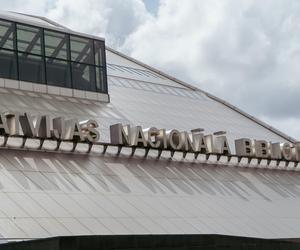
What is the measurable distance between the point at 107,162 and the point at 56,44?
10.1 metres

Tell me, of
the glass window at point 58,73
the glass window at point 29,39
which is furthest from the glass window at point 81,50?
the glass window at point 29,39

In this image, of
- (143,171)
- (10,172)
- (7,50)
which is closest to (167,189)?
(143,171)

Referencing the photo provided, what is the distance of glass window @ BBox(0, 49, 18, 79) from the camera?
41250 millimetres

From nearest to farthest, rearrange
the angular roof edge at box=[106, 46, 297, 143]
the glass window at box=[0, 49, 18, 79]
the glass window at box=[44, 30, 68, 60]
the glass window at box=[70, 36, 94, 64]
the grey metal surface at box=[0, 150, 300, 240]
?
the grey metal surface at box=[0, 150, 300, 240] < the glass window at box=[0, 49, 18, 79] < the glass window at box=[44, 30, 68, 60] < the glass window at box=[70, 36, 94, 64] < the angular roof edge at box=[106, 46, 297, 143]

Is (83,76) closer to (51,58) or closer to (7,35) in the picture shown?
(51,58)

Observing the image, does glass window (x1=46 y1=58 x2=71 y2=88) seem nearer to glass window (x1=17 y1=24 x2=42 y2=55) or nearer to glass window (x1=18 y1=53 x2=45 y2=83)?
glass window (x1=18 y1=53 x2=45 y2=83)

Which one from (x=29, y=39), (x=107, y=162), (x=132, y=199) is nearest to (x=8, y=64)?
(x=29, y=39)

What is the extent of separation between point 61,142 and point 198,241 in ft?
38.3

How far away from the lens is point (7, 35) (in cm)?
4219

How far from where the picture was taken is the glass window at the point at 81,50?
45875 mm

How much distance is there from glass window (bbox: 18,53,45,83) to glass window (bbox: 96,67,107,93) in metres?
4.31

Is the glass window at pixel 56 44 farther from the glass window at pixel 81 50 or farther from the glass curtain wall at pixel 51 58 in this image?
the glass window at pixel 81 50

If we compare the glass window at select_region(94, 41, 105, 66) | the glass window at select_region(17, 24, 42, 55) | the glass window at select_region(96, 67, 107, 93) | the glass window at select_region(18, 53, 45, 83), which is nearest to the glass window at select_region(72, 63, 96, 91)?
the glass window at select_region(96, 67, 107, 93)

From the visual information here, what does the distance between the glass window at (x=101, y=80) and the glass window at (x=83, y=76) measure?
321 mm
